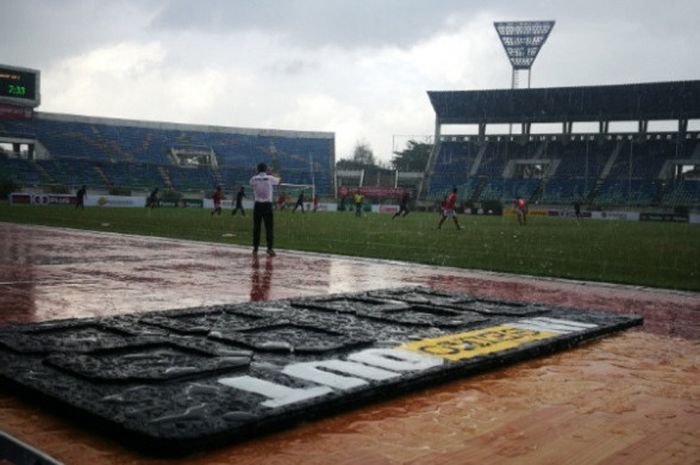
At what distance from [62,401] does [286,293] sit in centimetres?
462

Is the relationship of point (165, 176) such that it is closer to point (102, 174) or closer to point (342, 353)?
point (102, 174)

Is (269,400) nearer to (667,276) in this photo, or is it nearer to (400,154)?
(667,276)

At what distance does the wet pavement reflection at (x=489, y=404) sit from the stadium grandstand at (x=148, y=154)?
154 ft

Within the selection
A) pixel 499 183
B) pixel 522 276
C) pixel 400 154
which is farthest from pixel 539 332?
pixel 400 154

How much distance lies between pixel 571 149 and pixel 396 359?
203ft

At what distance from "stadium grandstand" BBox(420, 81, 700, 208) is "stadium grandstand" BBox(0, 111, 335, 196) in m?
14.3

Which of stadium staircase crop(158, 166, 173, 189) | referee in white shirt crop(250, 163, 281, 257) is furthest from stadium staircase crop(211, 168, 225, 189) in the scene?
referee in white shirt crop(250, 163, 281, 257)

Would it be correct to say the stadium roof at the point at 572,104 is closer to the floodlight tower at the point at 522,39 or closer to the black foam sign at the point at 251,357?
the floodlight tower at the point at 522,39

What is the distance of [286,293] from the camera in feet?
25.5

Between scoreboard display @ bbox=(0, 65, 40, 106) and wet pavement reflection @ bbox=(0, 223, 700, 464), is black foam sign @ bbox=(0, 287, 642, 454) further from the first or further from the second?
scoreboard display @ bbox=(0, 65, 40, 106)

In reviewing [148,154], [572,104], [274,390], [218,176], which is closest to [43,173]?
[148,154]

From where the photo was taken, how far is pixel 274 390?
3494mm

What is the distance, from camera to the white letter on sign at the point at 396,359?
13.4 ft

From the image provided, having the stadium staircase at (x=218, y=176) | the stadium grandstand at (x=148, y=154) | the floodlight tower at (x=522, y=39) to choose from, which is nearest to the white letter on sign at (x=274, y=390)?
the stadium grandstand at (x=148, y=154)
